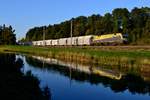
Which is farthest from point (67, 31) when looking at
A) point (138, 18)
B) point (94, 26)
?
point (138, 18)

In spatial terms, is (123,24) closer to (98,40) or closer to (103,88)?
(98,40)

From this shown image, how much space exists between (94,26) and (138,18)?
2703cm

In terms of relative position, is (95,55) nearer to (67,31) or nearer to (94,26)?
(94,26)

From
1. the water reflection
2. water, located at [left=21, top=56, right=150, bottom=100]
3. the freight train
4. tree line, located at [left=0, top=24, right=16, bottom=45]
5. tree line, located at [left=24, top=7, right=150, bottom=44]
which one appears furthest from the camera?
tree line, located at [left=0, top=24, right=16, bottom=45]

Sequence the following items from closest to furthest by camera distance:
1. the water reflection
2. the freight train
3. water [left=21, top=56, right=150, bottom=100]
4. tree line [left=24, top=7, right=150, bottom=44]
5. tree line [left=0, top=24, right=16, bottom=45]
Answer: water [left=21, top=56, right=150, bottom=100], the water reflection, the freight train, tree line [left=24, top=7, right=150, bottom=44], tree line [left=0, top=24, right=16, bottom=45]

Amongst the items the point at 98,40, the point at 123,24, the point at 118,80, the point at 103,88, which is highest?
the point at 123,24

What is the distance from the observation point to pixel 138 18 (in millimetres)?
122875

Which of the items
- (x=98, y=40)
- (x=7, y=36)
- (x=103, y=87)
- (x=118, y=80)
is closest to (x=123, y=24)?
(x=98, y=40)

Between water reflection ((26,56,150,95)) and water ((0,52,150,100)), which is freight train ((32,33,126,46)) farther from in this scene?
water ((0,52,150,100))

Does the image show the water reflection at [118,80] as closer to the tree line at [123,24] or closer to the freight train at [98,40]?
the freight train at [98,40]

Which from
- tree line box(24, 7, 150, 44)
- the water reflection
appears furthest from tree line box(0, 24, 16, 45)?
the water reflection

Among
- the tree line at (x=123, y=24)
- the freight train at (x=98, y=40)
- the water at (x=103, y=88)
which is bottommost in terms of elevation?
the water at (x=103, y=88)

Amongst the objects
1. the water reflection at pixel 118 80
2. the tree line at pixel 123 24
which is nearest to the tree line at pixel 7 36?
the tree line at pixel 123 24

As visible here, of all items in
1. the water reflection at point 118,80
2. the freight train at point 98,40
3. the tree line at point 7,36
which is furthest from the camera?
the tree line at point 7,36
